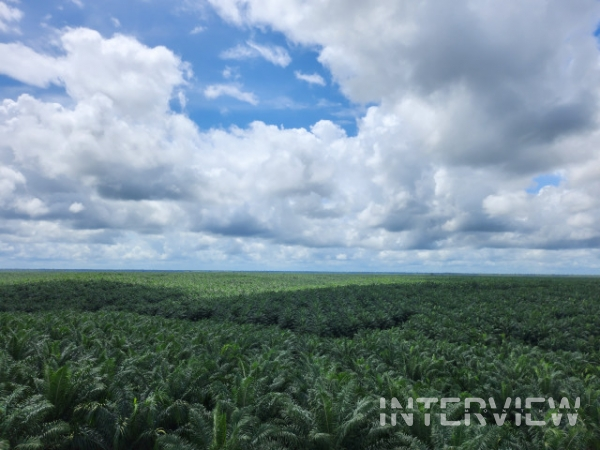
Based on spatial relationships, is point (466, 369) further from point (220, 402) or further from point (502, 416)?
point (220, 402)

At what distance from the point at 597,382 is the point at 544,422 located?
560cm

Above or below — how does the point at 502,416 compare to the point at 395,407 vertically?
below

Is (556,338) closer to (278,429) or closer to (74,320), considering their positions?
(278,429)

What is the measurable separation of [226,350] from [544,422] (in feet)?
32.8

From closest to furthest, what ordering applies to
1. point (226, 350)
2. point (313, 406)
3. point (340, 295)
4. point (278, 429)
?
point (278, 429)
point (313, 406)
point (226, 350)
point (340, 295)

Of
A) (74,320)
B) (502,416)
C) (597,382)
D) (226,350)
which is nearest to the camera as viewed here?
(502,416)

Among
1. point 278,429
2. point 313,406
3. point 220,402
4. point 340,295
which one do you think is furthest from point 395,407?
point 340,295

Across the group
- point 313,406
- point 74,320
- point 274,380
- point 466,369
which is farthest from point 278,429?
point 74,320

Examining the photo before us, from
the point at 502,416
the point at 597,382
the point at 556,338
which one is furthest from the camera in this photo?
the point at 556,338

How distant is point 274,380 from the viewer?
10258mm

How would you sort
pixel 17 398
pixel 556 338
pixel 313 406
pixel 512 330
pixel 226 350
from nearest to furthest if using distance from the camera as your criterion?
pixel 17 398
pixel 313 406
pixel 226 350
pixel 556 338
pixel 512 330

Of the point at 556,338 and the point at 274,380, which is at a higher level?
the point at 274,380

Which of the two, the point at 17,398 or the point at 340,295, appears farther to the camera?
the point at 340,295

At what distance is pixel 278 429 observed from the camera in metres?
7.66
